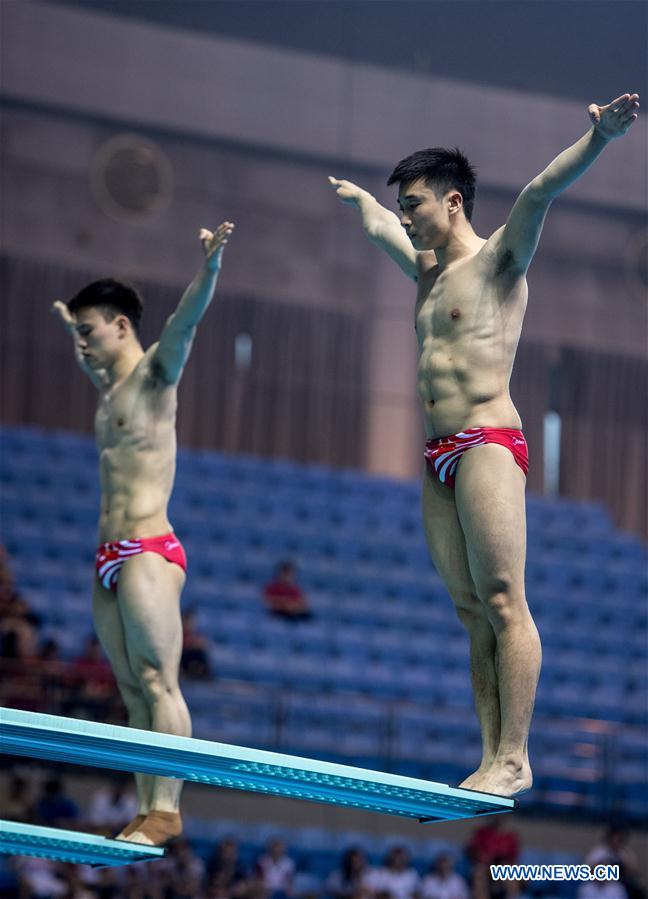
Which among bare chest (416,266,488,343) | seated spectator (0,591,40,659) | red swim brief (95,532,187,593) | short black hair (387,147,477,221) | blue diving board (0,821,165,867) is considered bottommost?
blue diving board (0,821,165,867)

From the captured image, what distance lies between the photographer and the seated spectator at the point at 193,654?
10.4 m

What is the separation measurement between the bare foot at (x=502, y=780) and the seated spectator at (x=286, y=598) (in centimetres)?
757

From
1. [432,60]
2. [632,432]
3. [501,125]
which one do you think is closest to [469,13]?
[432,60]

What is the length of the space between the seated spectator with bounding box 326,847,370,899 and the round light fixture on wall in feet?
24.5

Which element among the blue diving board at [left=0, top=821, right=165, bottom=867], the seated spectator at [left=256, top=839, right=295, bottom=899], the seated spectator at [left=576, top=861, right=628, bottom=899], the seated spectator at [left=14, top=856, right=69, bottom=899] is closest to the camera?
the blue diving board at [left=0, top=821, right=165, bottom=867]

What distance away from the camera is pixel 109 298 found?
588cm

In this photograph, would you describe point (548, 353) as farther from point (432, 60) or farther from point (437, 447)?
point (437, 447)

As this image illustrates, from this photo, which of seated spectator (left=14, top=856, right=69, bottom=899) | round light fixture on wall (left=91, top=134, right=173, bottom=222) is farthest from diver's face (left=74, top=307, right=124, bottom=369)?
round light fixture on wall (left=91, top=134, right=173, bottom=222)

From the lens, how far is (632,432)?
53.0 feet

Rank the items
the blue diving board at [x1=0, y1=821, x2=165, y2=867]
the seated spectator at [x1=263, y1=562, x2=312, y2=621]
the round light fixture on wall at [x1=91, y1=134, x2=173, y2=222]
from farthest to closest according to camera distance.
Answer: the round light fixture on wall at [x1=91, y1=134, x2=173, y2=222]
the seated spectator at [x1=263, y1=562, x2=312, y2=621]
the blue diving board at [x1=0, y1=821, x2=165, y2=867]

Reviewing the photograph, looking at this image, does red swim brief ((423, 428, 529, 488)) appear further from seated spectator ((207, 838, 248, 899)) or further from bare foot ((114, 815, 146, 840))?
seated spectator ((207, 838, 248, 899))

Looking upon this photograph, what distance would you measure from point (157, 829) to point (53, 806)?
158 inches

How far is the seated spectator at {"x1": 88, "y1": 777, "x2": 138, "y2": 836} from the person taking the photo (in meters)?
9.25

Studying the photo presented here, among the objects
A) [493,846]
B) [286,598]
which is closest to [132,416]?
[493,846]
